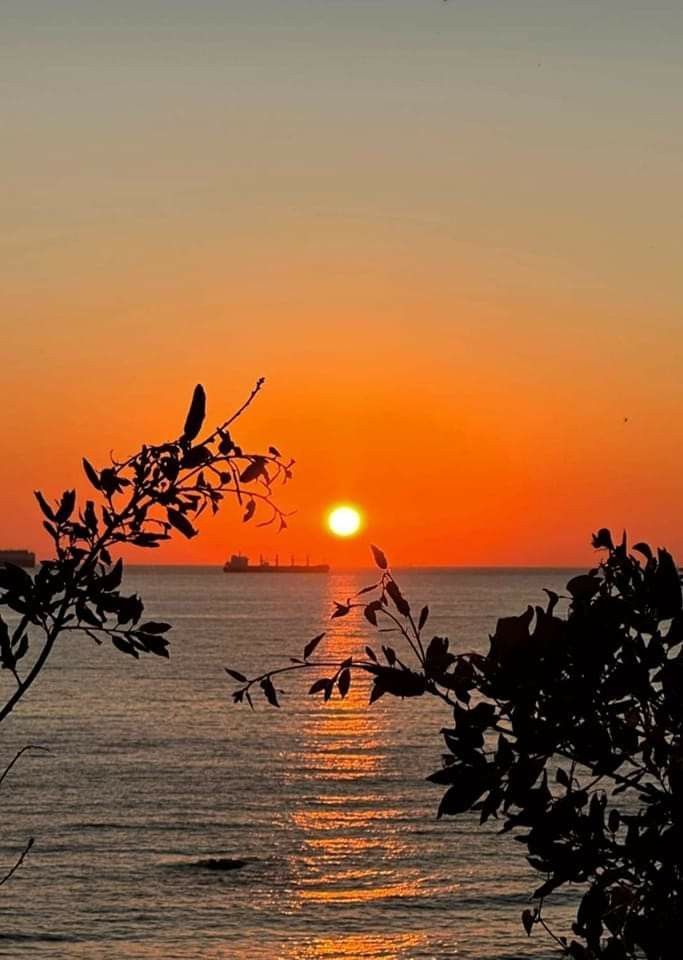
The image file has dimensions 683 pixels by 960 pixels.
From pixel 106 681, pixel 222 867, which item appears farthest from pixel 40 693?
pixel 222 867

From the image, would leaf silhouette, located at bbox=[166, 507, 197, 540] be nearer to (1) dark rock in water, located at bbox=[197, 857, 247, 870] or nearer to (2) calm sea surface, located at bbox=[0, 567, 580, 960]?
(2) calm sea surface, located at bbox=[0, 567, 580, 960]

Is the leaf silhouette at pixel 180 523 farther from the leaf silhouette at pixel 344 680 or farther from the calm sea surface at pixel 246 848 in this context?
the calm sea surface at pixel 246 848

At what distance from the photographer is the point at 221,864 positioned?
2082 inches

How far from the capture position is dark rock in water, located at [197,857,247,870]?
52688 mm

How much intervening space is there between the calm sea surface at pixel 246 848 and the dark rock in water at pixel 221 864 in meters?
0.49

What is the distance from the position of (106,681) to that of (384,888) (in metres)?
85.7

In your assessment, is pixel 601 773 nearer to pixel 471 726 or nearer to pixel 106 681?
pixel 471 726

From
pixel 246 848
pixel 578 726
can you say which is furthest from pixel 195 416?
pixel 246 848

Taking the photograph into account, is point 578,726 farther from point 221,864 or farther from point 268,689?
point 221,864

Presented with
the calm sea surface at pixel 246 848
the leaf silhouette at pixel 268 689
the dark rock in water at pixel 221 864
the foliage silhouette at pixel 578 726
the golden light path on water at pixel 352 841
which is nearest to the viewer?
the foliage silhouette at pixel 578 726

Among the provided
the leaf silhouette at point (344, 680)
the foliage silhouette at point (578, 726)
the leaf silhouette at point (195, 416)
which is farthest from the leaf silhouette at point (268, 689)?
the leaf silhouette at point (195, 416)

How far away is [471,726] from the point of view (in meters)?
4.68

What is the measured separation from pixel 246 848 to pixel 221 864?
12.4 ft

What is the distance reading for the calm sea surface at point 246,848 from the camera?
1718 inches
